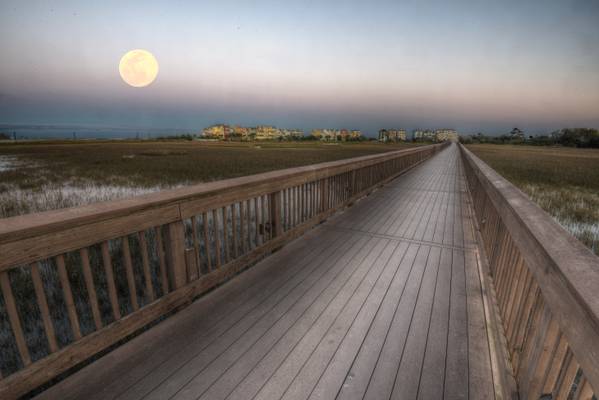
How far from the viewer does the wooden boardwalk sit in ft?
5.05

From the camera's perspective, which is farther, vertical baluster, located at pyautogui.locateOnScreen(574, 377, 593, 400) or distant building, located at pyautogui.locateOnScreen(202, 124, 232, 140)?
distant building, located at pyautogui.locateOnScreen(202, 124, 232, 140)

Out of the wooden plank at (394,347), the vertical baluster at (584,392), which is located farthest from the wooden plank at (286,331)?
the vertical baluster at (584,392)

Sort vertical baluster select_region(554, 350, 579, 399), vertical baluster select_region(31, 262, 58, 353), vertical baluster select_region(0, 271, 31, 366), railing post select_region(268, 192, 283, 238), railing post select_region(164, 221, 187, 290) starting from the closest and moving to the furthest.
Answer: vertical baluster select_region(554, 350, 579, 399) → vertical baluster select_region(0, 271, 31, 366) → vertical baluster select_region(31, 262, 58, 353) → railing post select_region(164, 221, 187, 290) → railing post select_region(268, 192, 283, 238)

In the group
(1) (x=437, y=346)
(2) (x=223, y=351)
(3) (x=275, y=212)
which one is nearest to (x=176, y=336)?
(2) (x=223, y=351)

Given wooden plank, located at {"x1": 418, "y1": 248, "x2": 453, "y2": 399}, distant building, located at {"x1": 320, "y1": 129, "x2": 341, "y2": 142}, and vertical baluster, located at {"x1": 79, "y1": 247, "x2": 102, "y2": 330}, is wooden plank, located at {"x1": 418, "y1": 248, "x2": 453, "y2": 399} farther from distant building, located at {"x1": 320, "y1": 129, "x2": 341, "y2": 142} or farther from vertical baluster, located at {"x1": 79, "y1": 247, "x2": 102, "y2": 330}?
distant building, located at {"x1": 320, "y1": 129, "x2": 341, "y2": 142}

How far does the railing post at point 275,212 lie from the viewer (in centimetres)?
321

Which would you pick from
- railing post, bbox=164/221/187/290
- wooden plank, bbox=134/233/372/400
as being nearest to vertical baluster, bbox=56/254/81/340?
wooden plank, bbox=134/233/372/400

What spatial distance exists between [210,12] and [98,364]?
49.8ft

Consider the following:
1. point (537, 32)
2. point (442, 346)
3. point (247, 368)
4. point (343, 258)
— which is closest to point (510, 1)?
point (537, 32)

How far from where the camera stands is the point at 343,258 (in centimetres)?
328

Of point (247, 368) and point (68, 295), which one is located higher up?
point (68, 295)

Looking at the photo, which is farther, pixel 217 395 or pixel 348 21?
pixel 348 21

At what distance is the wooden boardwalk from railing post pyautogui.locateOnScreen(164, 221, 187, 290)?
0.30m

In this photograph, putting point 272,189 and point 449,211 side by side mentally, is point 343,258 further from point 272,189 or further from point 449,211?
point 449,211
